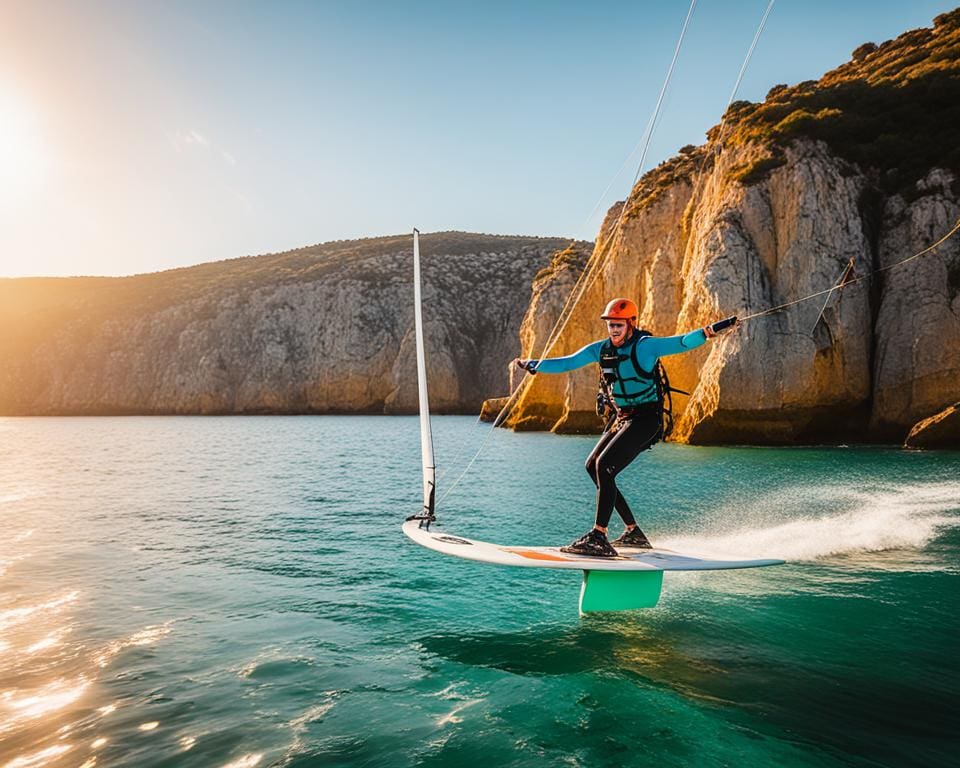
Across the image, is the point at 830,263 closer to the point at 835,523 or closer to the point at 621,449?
the point at 835,523

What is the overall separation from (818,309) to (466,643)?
34.8 meters

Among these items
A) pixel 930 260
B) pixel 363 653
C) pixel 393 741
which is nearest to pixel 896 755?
pixel 393 741

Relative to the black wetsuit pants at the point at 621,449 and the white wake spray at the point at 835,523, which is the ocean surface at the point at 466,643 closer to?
the white wake spray at the point at 835,523

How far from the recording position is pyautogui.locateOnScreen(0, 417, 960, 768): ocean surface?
579cm

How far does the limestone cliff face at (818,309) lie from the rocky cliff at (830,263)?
8 centimetres

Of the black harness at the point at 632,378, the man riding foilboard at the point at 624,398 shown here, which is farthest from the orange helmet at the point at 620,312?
the black harness at the point at 632,378

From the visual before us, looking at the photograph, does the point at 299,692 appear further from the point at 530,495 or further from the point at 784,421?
the point at 784,421

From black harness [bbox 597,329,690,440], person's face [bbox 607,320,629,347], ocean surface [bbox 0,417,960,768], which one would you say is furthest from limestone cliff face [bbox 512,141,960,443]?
person's face [bbox 607,320,629,347]

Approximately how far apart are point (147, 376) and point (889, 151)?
4130 inches

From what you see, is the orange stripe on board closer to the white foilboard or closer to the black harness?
the white foilboard

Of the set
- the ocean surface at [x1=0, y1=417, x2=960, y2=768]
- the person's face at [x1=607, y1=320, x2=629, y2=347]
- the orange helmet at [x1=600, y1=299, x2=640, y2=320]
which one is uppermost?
the orange helmet at [x1=600, y1=299, x2=640, y2=320]

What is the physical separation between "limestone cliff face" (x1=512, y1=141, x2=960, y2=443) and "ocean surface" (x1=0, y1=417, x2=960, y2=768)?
17824 mm

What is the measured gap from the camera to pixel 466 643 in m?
8.25

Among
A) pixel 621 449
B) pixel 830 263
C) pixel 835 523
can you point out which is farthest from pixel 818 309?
pixel 621 449
